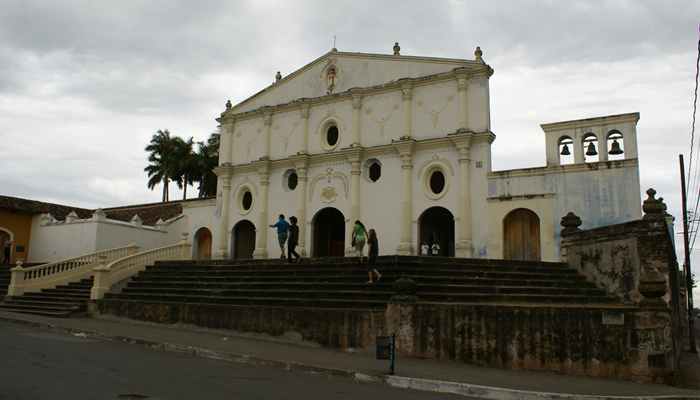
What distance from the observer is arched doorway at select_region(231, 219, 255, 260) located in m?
28.0

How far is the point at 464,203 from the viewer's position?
72.3ft

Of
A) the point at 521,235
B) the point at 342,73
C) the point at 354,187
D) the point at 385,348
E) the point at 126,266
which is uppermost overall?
the point at 342,73

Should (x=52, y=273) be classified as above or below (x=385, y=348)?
above

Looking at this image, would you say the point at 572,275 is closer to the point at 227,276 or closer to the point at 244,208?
the point at 227,276

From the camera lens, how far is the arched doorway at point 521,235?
69.1ft

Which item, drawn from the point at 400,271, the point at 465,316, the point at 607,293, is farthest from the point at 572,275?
the point at 465,316

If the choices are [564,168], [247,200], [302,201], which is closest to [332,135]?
[302,201]

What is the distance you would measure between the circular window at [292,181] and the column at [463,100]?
831 centimetres

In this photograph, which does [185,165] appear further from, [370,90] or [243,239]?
[370,90]

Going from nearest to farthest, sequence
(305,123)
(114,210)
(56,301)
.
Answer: (56,301) < (305,123) < (114,210)

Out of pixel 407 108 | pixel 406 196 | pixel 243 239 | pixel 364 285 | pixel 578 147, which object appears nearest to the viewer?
pixel 364 285

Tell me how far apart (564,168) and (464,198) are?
12.3 feet

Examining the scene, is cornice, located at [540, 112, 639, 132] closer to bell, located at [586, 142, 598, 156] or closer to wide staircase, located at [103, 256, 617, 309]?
bell, located at [586, 142, 598, 156]

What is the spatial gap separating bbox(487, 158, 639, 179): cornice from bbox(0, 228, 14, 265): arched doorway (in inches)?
1008
